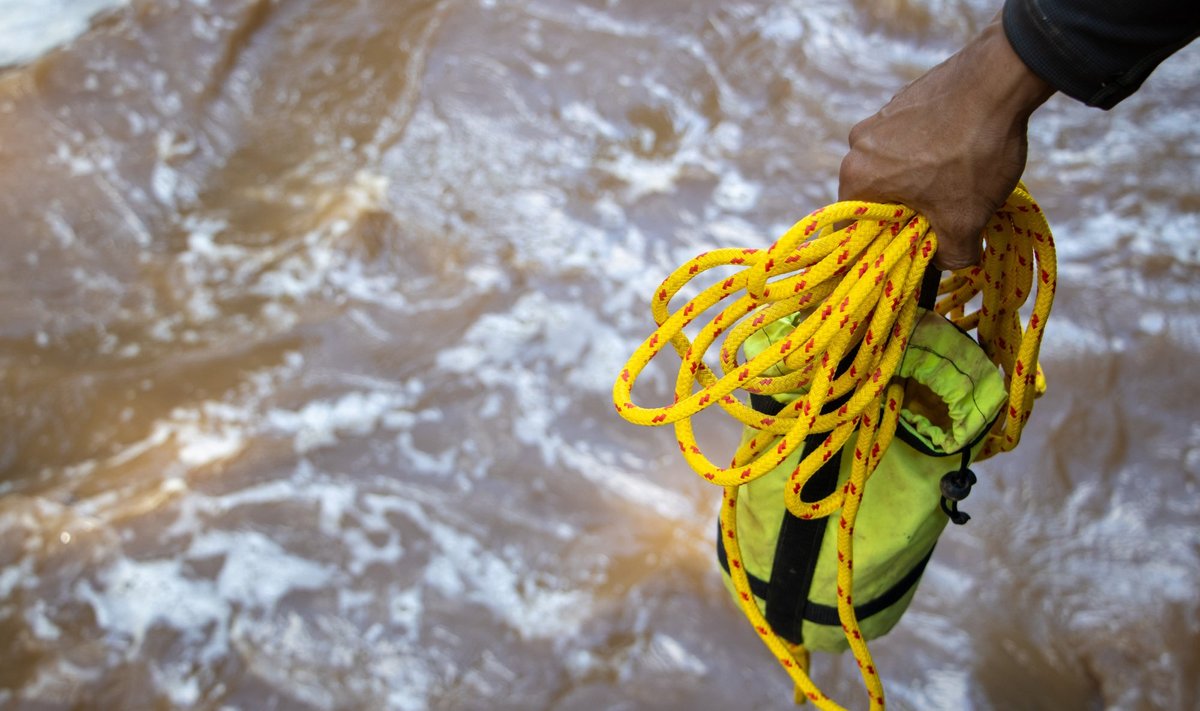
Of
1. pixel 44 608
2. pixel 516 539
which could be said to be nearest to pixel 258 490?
pixel 44 608

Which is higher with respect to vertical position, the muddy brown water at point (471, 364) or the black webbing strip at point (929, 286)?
the black webbing strip at point (929, 286)

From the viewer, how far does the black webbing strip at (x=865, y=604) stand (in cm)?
150

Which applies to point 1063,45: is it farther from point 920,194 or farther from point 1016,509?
point 1016,509

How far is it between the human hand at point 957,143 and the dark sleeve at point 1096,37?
0.07ft

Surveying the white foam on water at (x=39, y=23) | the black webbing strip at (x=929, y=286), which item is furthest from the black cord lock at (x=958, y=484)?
the white foam on water at (x=39, y=23)

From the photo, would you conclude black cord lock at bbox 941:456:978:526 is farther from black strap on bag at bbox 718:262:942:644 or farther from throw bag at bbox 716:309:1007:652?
black strap on bag at bbox 718:262:942:644

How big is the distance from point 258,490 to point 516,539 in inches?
28.1

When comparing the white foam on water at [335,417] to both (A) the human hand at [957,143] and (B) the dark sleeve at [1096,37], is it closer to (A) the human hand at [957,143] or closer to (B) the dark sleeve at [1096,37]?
(A) the human hand at [957,143]

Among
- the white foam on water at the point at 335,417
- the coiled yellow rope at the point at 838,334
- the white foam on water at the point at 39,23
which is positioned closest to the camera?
the coiled yellow rope at the point at 838,334

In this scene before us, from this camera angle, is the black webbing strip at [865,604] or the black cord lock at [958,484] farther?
the black webbing strip at [865,604]

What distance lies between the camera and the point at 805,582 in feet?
4.86

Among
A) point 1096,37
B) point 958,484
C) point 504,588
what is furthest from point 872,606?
point 504,588

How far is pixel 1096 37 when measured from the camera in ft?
3.59

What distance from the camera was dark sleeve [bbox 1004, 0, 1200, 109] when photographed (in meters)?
1.08
